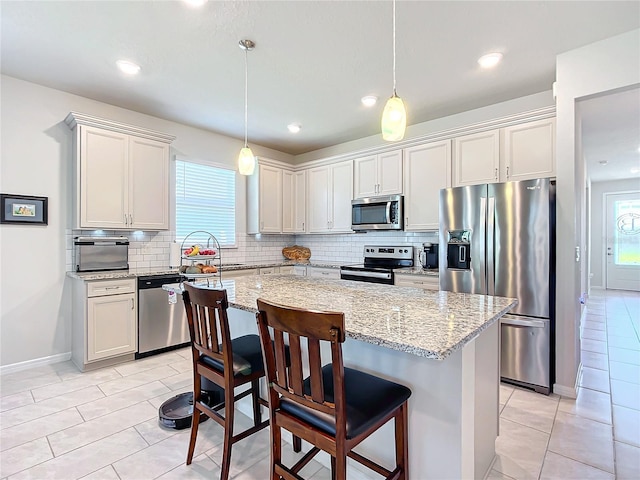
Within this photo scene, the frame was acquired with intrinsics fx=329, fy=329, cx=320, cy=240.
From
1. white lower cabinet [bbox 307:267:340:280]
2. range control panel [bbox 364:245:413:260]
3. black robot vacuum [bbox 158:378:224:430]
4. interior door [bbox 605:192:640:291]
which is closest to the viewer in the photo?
black robot vacuum [bbox 158:378:224:430]

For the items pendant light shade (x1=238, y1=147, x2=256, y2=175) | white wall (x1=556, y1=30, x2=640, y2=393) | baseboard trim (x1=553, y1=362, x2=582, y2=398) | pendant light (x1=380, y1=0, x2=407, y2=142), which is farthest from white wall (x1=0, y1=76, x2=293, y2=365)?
baseboard trim (x1=553, y1=362, x2=582, y2=398)

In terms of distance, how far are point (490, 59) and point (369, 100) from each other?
3.96ft

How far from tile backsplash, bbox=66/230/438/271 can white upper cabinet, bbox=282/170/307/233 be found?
0.37 m

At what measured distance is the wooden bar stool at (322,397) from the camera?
3.56 feet

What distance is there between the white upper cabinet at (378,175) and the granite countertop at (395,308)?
2.04m

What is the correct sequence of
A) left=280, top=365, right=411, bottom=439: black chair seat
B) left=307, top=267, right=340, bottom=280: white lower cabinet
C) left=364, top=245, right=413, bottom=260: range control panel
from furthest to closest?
left=307, top=267, right=340, bottom=280: white lower cabinet < left=364, top=245, right=413, bottom=260: range control panel < left=280, top=365, right=411, bottom=439: black chair seat

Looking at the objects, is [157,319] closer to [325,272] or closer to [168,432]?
[168,432]

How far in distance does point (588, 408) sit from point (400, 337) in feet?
7.77

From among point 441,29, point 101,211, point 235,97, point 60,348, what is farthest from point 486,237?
point 60,348

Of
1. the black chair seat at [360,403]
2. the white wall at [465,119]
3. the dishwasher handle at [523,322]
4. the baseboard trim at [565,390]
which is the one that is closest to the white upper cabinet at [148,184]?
the white wall at [465,119]

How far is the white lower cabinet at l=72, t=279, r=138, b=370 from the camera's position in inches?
123

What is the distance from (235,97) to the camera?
136 inches

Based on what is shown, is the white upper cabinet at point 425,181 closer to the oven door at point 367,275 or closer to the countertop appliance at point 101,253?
the oven door at point 367,275

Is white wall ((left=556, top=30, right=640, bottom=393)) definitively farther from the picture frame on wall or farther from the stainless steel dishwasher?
the picture frame on wall
